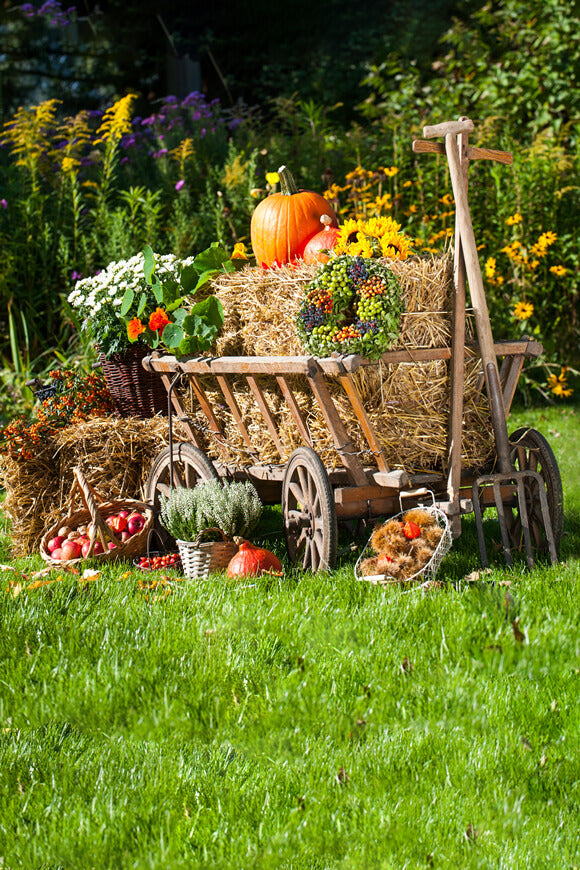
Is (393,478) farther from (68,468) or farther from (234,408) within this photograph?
(68,468)

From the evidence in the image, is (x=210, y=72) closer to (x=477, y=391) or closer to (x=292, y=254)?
(x=292, y=254)

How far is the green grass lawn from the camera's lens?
2090 mm

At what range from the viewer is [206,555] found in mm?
3965

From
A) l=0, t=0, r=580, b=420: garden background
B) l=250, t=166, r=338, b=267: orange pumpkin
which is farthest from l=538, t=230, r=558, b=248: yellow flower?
l=250, t=166, r=338, b=267: orange pumpkin

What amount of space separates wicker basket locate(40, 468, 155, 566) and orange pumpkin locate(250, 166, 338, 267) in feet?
4.48

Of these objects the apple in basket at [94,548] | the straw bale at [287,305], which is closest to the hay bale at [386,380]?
the straw bale at [287,305]

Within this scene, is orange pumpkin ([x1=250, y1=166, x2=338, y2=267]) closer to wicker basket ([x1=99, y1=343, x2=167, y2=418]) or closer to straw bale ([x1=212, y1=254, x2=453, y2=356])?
straw bale ([x1=212, y1=254, x2=453, y2=356])

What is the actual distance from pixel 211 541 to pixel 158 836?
1.99 metres

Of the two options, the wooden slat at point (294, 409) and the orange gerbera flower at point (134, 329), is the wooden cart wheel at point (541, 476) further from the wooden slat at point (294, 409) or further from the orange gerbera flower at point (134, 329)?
the orange gerbera flower at point (134, 329)

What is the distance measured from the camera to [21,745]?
98.5 inches

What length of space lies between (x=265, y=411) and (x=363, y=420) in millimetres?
641

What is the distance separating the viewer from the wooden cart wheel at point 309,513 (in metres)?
3.63

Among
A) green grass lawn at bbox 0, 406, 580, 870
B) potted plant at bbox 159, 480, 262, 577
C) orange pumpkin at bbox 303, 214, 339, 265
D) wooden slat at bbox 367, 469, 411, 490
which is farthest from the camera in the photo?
orange pumpkin at bbox 303, 214, 339, 265

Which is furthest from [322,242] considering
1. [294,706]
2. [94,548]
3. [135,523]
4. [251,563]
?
[294,706]
